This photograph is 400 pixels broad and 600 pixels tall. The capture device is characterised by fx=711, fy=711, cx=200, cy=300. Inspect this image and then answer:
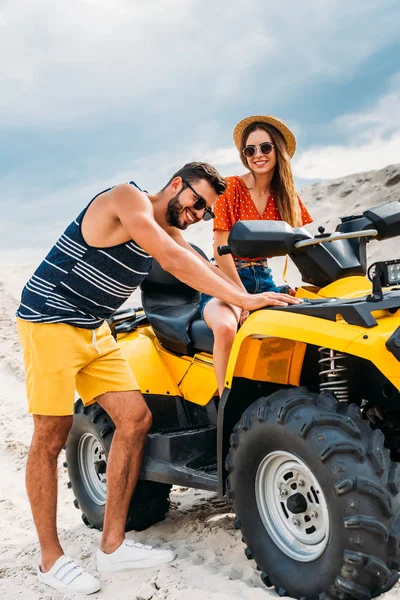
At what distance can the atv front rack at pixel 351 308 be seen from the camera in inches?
111

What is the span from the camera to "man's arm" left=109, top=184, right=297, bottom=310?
11.2 ft

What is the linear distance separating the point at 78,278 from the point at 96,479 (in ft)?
5.30

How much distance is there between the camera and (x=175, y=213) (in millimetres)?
3814

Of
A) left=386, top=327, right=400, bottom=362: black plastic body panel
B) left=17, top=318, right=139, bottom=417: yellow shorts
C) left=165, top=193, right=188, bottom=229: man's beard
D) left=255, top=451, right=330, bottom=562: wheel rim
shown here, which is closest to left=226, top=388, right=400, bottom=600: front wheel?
left=255, top=451, right=330, bottom=562: wheel rim

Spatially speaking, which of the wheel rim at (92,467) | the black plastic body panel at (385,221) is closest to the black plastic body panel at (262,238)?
the black plastic body panel at (385,221)

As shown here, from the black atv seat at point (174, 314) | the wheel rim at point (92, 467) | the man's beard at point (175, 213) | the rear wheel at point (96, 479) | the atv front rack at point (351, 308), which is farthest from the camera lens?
the wheel rim at point (92, 467)

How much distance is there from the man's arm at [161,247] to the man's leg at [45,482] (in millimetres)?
1070

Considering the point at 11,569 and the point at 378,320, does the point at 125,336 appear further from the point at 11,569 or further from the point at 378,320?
the point at 378,320

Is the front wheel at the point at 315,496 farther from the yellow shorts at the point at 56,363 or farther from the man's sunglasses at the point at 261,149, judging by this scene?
the man's sunglasses at the point at 261,149

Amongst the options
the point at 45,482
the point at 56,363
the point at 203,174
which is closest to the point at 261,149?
the point at 203,174

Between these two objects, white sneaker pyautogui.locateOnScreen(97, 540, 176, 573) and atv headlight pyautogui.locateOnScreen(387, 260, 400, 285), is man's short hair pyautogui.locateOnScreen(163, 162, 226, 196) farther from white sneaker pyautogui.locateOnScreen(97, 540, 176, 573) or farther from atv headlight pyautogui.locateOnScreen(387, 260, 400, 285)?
white sneaker pyautogui.locateOnScreen(97, 540, 176, 573)

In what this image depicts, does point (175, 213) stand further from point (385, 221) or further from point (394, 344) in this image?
point (394, 344)

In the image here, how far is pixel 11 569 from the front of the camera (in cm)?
412

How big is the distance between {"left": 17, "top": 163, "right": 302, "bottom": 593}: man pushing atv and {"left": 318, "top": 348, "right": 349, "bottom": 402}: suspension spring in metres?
0.66
